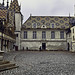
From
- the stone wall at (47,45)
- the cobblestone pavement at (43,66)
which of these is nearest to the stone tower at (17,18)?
the stone wall at (47,45)

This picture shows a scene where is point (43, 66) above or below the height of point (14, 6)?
below

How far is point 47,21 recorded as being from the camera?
36.1 metres

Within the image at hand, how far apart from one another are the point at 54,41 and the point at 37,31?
498 centimetres

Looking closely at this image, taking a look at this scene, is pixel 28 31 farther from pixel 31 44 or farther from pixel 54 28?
pixel 54 28

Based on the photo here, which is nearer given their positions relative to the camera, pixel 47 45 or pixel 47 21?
pixel 47 45

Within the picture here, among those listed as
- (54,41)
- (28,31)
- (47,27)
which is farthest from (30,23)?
(54,41)

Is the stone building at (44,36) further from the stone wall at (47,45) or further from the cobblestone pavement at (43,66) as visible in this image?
the cobblestone pavement at (43,66)

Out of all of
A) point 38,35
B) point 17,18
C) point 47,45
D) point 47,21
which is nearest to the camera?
point 47,45

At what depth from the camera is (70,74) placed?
606cm

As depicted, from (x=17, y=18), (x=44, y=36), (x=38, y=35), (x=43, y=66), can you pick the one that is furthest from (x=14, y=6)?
(x=43, y=66)

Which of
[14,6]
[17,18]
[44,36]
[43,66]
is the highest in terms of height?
[14,6]

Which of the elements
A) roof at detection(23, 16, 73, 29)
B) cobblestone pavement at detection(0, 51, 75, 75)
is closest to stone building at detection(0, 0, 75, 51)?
roof at detection(23, 16, 73, 29)

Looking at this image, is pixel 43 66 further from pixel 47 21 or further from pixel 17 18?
pixel 47 21

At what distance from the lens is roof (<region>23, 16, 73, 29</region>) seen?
115 feet
